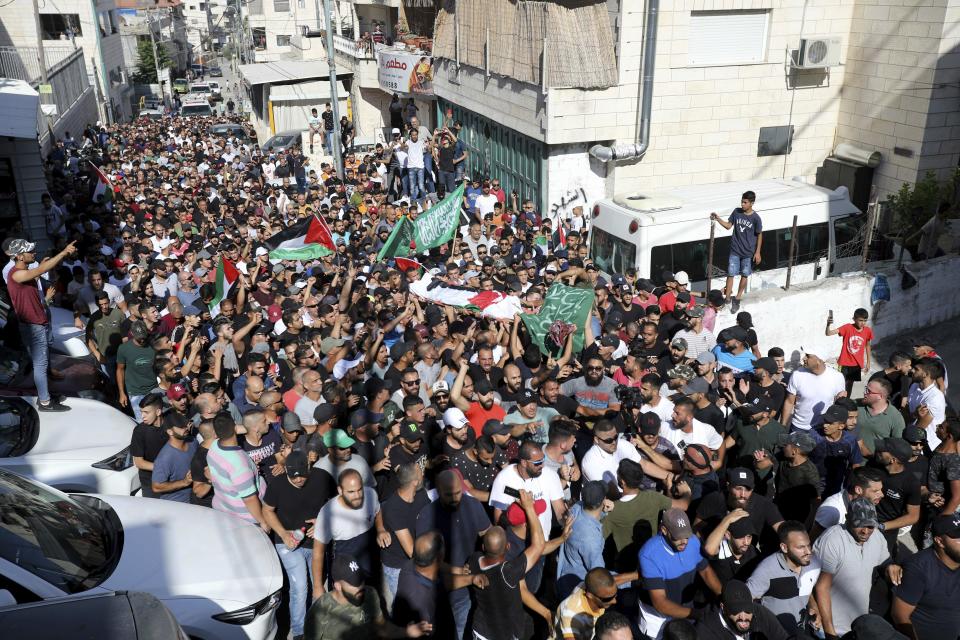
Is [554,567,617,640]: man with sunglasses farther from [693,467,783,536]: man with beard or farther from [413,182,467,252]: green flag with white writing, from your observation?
[413,182,467,252]: green flag with white writing

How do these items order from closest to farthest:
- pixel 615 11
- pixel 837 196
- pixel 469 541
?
1. pixel 469 541
2. pixel 837 196
3. pixel 615 11

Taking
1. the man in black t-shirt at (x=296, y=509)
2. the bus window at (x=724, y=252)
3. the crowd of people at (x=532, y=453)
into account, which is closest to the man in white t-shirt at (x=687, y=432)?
the crowd of people at (x=532, y=453)

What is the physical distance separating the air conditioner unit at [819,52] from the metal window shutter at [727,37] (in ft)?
2.62

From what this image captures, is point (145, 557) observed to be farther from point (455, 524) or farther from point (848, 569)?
point (848, 569)

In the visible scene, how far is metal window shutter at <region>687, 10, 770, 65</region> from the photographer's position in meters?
15.9

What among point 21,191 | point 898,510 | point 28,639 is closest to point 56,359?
point 28,639

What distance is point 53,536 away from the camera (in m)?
5.27

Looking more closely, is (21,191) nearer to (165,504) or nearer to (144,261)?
(144,261)

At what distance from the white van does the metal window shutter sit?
13.5 feet

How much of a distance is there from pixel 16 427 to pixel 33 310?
5.44 ft

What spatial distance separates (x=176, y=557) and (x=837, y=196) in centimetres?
1132

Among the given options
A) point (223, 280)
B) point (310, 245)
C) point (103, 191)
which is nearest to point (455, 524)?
point (223, 280)

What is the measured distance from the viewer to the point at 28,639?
13.0 feet

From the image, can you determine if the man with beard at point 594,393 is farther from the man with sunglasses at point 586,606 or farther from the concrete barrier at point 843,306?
the concrete barrier at point 843,306
